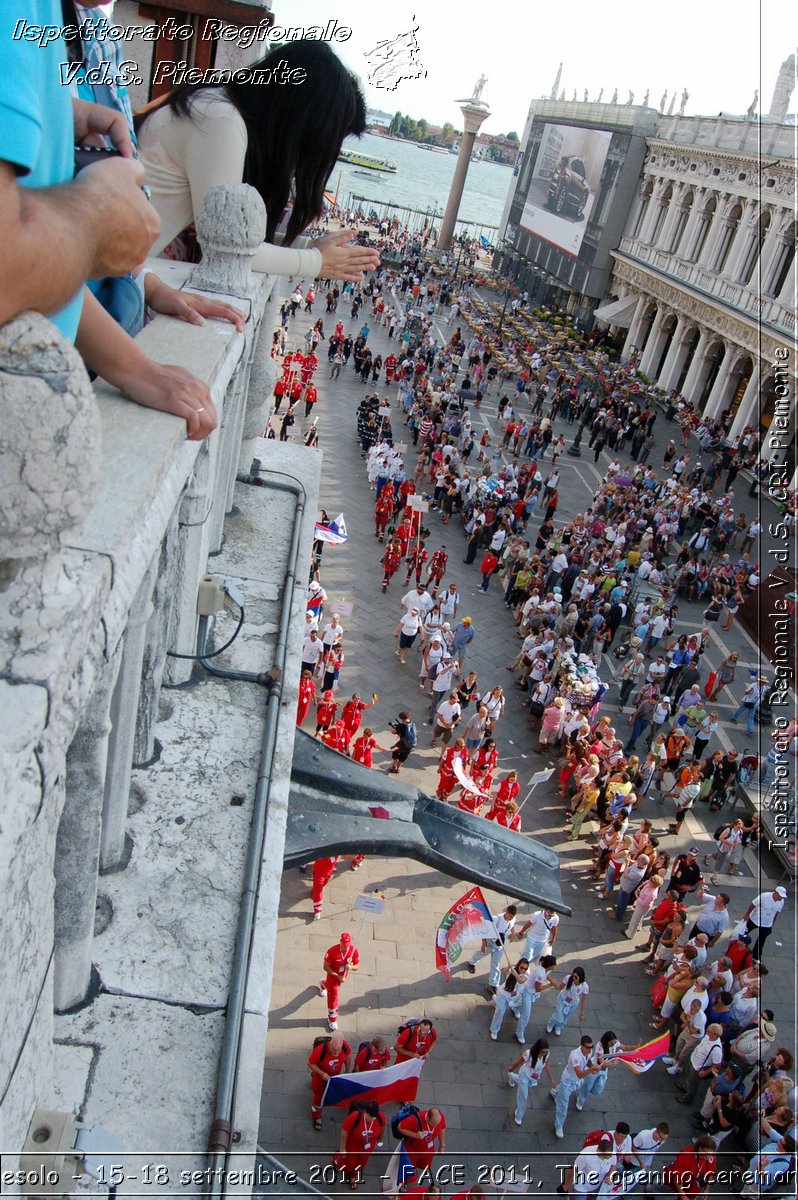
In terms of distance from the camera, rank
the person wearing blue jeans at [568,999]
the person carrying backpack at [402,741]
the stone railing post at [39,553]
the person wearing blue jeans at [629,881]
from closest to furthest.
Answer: the stone railing post at [39,553], the person wearing blue jeans at [568,999], the person wearing blue jeans at [629,881], the person carrying backpack at [402,741]

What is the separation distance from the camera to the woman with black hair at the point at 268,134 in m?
4.57

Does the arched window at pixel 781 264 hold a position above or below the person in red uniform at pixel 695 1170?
above

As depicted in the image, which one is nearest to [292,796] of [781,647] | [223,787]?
[223,787]

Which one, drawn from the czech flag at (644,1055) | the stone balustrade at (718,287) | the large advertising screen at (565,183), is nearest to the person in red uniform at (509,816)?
the czech flag at (644,1055)

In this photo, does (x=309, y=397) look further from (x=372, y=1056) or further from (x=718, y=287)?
(x=372, y=1056)

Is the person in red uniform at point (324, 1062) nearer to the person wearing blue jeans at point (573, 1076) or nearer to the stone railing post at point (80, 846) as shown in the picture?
the person wearing blue jeans at point (573, 1076)

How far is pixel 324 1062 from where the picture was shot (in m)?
8.83

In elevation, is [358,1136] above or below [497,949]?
above

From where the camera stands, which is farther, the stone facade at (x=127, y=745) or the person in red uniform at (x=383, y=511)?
the person in red uniform at (x=383, y=511)

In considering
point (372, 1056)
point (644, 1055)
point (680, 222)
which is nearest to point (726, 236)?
point (680, 222)

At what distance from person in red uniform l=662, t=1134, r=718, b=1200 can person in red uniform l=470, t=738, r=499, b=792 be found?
578cm

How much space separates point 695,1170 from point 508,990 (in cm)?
250

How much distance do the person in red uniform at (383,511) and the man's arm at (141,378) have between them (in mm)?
19425

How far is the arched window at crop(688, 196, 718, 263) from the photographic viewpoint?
42278 mm
